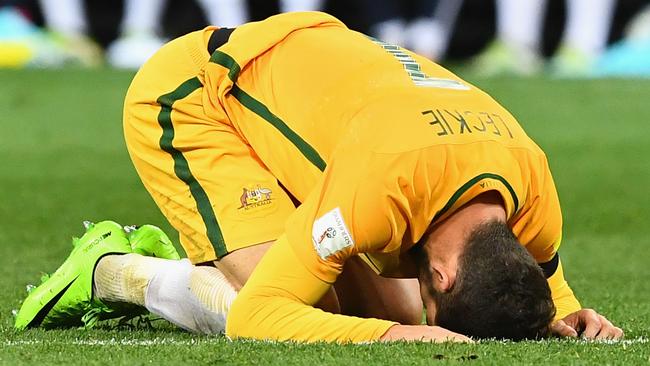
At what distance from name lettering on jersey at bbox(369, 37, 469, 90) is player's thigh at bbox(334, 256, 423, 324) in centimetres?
72

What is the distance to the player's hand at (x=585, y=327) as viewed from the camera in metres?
4.02

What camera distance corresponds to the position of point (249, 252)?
14.0ft

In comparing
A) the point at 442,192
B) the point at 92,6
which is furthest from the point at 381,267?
the point at 92,6

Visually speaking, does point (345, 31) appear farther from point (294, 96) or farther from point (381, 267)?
point (381, 267)

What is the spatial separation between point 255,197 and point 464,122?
81 cm

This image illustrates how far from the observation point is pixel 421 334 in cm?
374

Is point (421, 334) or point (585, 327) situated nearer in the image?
point (421, 334)

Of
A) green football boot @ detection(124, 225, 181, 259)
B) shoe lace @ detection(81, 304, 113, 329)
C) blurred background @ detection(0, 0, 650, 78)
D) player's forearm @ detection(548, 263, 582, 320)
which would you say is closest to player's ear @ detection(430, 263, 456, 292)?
player's forearm @ detection(548, 263, 582, 320)

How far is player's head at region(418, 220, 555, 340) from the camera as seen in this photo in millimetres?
3580

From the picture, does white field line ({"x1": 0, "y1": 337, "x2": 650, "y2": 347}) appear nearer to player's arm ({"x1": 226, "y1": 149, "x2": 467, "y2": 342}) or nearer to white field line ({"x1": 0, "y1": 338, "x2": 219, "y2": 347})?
white field line ({"x1": 0, "y1": 338, "x2": 219, "y2": 347})

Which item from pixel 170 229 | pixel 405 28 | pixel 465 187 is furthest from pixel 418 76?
pixel 405 28

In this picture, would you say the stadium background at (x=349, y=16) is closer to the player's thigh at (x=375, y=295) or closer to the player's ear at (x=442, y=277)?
the player's thigh at (x=375, y=295)

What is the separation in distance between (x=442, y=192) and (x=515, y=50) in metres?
10.1

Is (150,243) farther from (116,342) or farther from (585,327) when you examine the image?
(585,327)
